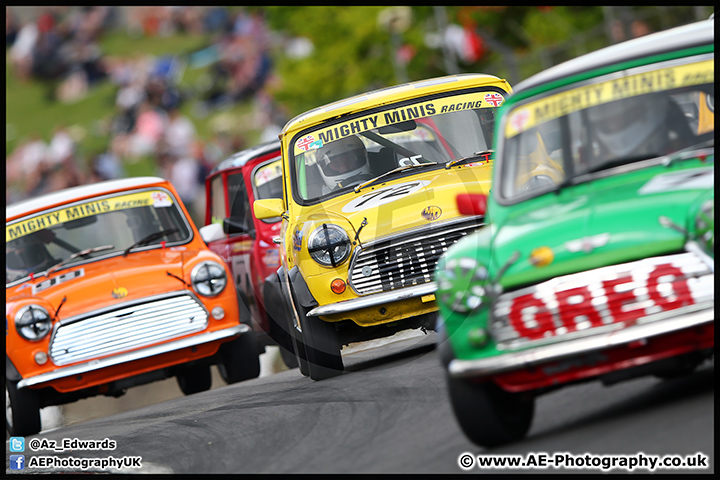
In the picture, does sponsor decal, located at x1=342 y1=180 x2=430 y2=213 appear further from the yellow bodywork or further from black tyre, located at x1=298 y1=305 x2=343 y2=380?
black tyre, located at x1=298 y1=305 x2=343 y2=380

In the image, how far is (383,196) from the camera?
8.28 m

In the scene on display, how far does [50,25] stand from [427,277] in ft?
164

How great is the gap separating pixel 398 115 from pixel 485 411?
424 centimetres

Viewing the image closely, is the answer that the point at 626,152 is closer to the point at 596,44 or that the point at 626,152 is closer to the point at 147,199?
the point at 147,199

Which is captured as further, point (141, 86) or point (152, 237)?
point (141, 86)

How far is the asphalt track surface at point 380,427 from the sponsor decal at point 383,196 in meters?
1.19

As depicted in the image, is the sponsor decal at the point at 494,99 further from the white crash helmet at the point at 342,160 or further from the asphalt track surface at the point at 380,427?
the asphalt track surface at the point at 380,427

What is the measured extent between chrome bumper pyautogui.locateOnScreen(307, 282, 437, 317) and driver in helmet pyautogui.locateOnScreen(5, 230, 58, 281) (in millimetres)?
3331

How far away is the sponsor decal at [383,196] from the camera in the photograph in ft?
26.9

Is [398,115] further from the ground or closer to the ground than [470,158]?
further from the ground

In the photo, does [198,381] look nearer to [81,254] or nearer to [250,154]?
[81,254]

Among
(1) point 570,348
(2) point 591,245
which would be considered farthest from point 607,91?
(1) point 570,348

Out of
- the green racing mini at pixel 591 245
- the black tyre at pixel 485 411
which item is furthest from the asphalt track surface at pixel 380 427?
the green racing mini at pixel 591 245

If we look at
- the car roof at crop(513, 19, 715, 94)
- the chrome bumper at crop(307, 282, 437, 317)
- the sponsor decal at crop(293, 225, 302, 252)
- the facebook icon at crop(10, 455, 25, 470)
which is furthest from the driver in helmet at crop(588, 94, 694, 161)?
the facebook icon at crop(10, 455, 25, 470)
